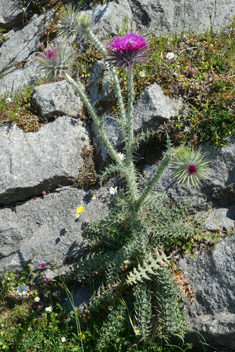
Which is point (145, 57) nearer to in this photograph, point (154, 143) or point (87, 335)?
point (154, 143)

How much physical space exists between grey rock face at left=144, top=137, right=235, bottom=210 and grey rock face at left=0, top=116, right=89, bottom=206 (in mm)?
1533

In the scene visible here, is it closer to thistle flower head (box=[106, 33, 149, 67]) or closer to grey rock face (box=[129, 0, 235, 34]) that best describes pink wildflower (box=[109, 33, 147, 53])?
thistle flower head (box=[106, 33, 149, 67])

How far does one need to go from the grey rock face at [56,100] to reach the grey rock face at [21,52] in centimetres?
83

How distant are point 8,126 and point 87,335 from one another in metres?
3.12

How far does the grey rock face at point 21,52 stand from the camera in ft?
17.6

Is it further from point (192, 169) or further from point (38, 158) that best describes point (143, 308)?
point (38, 158)

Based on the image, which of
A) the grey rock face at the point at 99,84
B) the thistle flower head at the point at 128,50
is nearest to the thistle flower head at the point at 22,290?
the grey rock face at the point at 99,84

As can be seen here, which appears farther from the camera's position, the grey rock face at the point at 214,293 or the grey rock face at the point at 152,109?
the grey rock face at the point at 152,109

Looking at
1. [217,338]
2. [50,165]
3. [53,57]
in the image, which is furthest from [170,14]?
[217,338]

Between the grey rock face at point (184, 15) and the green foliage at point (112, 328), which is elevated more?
the grey rock face at point (184, 15)

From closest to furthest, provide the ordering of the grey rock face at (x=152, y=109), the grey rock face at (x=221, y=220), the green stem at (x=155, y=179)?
1. the green stem at (x=155, y=179)
2. the grey rock face at (x=221, y=220)
3. the grey rock face at (x=152, y=109)

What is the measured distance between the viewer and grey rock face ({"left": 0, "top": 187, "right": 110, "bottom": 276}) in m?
4.03

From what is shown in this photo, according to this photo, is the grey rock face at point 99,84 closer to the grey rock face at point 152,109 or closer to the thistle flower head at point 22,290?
the grey rock face at point 152,109

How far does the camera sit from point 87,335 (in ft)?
11.0
